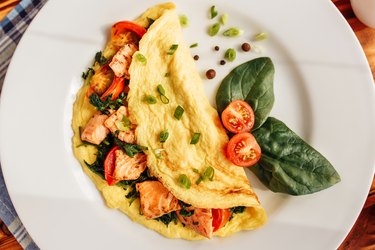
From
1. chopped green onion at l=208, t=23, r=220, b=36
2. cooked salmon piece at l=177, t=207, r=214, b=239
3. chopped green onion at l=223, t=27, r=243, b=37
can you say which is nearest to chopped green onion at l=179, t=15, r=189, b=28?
chopped green onion at l=208, t=23, r=220, b=36

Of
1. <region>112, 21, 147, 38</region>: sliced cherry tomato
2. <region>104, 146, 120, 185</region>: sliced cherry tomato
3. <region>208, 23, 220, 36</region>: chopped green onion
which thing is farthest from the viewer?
<region>208, 23, 220, 36</region>: chopped green onion

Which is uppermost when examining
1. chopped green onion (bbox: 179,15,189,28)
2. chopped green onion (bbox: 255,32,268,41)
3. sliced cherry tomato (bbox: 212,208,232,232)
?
chopped green onion (bbox: 179,15,189,28)

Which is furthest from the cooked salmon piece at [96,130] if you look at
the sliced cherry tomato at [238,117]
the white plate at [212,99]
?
the sliced cherry tomato at [238,117]

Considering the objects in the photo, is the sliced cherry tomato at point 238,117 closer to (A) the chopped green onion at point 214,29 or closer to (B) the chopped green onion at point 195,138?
(B) the chopped green onion at point 195,138

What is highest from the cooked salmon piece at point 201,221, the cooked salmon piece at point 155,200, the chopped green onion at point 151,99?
the chopped green onion at point 151,99

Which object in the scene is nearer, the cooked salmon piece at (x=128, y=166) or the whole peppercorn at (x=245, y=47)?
the cooked salmon piece at (x=128, y=166)

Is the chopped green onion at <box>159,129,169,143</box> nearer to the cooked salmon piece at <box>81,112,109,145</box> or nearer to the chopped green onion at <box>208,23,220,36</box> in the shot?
the cooked salmon piece at <box>81,112,109,145</box>

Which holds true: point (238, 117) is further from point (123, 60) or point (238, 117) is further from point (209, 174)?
point (123, 60)
